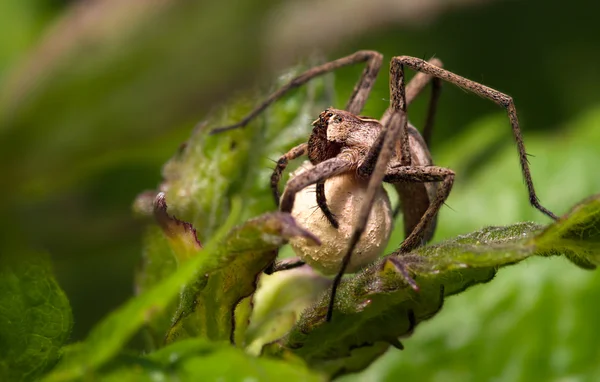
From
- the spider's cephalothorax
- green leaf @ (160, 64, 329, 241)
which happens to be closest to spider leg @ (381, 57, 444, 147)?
green leaf @ (160, 64, 329, 241)

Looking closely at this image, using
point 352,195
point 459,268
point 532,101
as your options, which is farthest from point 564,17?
point 459,268

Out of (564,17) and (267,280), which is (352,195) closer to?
(267,280)

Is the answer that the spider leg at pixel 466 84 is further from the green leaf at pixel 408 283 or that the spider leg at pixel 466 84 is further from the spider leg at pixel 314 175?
the green leaf at pixel 408 283

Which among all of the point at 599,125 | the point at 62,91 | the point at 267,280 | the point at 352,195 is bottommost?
the point at 599,125

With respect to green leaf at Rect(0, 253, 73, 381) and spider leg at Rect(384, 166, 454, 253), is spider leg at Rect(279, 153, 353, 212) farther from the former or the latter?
green leaf at Rect(0, 253, 73, 381)

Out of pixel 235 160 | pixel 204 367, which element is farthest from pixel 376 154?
pixel 204 367

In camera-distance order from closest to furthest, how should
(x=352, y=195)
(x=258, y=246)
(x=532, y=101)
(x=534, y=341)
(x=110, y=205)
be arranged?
(x=258, y=246)
(x=110, y=205)
(x=352, y=195)
(x=534, y=341)
(x=532, y=101)
